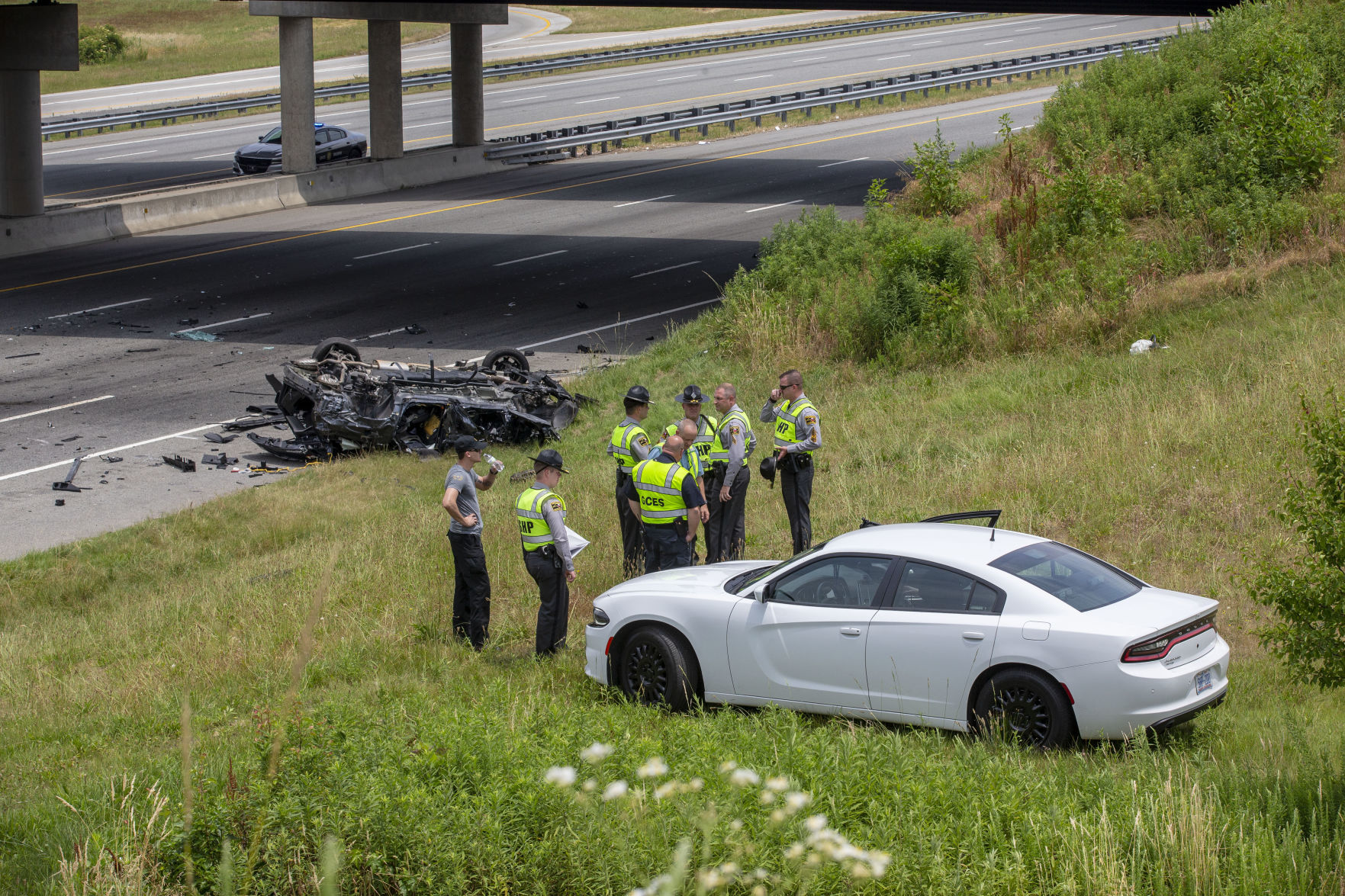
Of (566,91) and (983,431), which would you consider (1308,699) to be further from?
(566,91)

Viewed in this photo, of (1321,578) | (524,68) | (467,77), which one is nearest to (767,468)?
(1321,578)

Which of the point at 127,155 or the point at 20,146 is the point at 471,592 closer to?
the point at 20,146

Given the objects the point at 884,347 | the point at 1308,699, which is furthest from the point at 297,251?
the point at 1308,699

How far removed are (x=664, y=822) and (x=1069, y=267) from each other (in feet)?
50.7

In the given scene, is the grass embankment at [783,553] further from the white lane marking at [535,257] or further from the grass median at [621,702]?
the white lane marking at [535,257]

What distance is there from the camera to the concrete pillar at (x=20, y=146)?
98.4ft

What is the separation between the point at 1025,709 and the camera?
Answer: 7500 mm

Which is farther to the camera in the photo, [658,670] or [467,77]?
[467,77]

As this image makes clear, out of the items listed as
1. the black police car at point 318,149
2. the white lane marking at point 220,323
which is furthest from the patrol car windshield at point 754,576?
the black police car at point 318,149

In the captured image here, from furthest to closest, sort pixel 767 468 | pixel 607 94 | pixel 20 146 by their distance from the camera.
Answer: pixel 607 94, pixel 20 146, pixel 767 468

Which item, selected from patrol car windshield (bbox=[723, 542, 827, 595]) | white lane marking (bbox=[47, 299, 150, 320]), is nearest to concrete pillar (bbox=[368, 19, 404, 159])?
white lane marking (bbox=[47, 299, 150, 320])

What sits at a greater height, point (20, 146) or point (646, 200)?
point (20, 146)


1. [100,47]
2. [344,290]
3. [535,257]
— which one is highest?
[100,47]

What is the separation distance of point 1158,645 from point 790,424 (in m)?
4.99
